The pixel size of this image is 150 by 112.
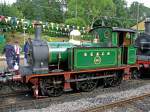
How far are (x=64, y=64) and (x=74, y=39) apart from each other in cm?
127

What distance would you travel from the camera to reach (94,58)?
12.5 meters

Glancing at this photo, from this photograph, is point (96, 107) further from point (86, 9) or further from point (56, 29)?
point (86, 9)

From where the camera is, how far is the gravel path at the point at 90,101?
9617mm

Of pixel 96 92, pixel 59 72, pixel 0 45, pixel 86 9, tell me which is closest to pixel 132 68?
pixel 96 92

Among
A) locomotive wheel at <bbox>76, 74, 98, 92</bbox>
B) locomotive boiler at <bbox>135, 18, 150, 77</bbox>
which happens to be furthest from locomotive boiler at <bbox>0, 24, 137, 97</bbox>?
locomotive boiler at <bbox>135, 18, 150, 77</bbox>

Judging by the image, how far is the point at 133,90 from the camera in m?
12.8

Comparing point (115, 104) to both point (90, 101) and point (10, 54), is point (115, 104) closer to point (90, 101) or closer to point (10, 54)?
point (90, 101)

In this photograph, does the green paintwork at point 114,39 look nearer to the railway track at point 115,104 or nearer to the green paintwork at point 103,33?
the green paintwork at point 103,33

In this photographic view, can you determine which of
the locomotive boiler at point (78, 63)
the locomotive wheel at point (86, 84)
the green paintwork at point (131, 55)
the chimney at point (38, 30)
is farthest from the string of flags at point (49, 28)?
the chimney at point (38, 30)

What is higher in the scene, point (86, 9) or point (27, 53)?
point (86, 9)

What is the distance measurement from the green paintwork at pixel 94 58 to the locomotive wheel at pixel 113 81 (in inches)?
25.3

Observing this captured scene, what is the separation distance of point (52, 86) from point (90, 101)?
156 cm

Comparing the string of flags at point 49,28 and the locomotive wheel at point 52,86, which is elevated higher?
Answer: the string of flags at point 49,28

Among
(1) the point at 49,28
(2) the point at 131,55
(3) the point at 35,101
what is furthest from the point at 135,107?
(1) the point at 49,28
